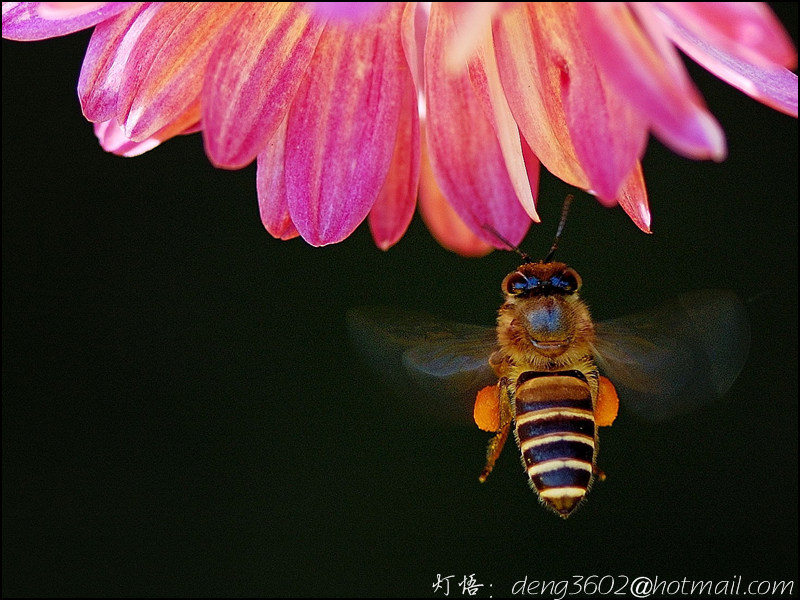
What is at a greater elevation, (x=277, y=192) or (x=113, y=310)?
(x=113, y=310)

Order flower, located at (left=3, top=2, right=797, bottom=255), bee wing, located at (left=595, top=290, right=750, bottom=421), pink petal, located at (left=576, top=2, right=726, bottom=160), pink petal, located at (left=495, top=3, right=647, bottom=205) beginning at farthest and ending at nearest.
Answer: bee wing, located at (left=595, top=290, right=750, bottom=421)
flower, located at (left=3, top=2, right=797, bottom=255)
pink petal, located at (left=495, top=3, right=647, bottom=205)
pink petal, located at (left=576, top=2, right=726, bottom=160)

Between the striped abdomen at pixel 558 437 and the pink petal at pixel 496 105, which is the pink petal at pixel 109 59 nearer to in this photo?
the pink petal at pixel 496 105

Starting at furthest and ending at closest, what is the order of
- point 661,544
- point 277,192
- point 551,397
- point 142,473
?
point 142,473 < point 661,544 < point 551,397 < point 277,192

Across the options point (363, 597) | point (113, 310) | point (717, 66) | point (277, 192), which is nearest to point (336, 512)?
point (363, 597)

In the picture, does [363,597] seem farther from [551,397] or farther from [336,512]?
[551,397]

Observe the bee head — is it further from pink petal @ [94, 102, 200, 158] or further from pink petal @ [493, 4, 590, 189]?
pink petal @ [94, 102, 200, 158]

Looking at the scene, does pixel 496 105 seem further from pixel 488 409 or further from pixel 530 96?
pixel 488 409

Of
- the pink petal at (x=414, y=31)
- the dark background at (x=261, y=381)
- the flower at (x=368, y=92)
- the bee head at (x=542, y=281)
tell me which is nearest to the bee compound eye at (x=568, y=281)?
the bee head at (x=542, y=281)

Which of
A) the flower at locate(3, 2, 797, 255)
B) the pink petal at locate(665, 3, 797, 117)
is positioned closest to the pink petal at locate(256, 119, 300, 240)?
the flower at locate(3, 2, 797, 255)
